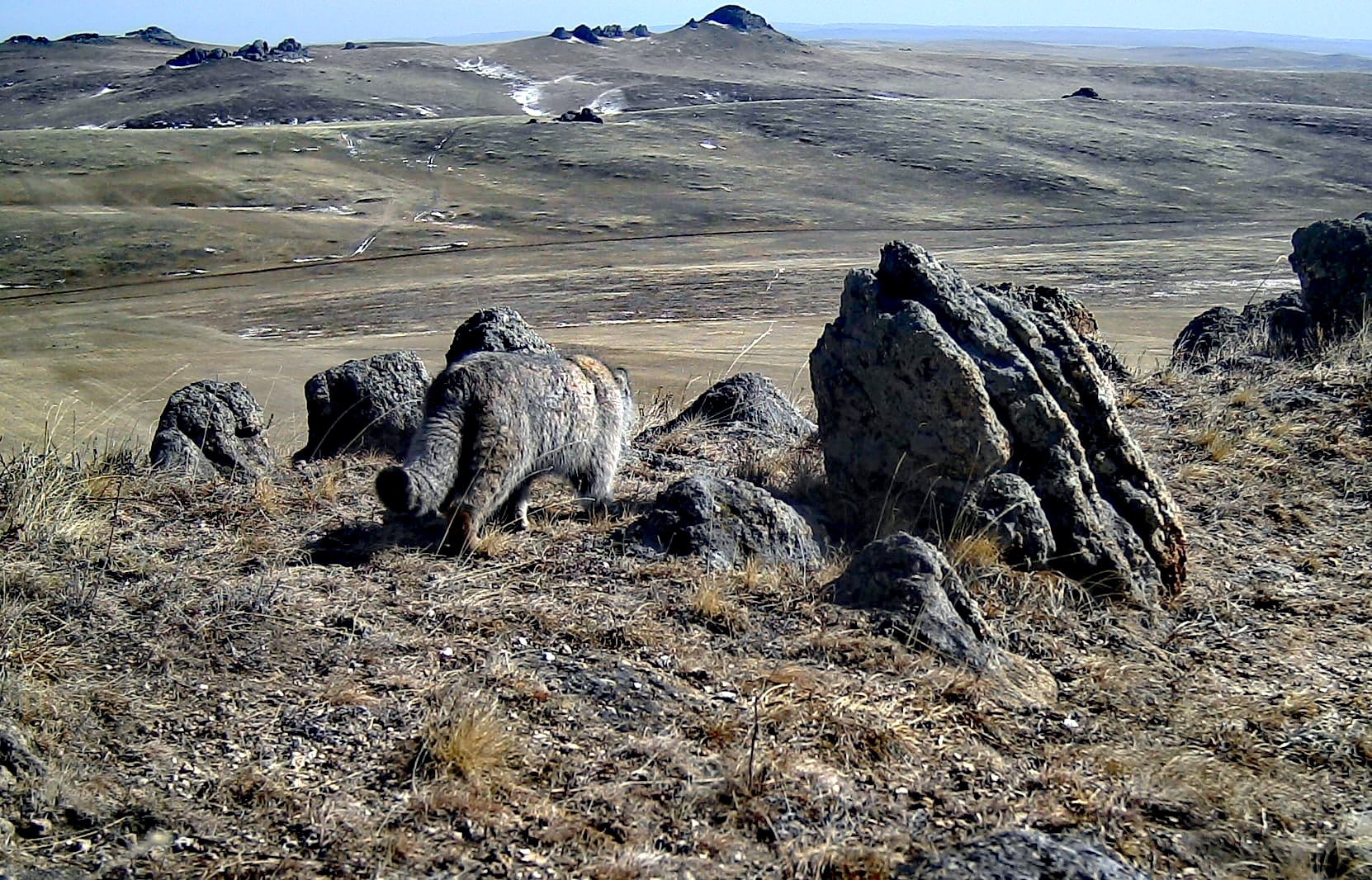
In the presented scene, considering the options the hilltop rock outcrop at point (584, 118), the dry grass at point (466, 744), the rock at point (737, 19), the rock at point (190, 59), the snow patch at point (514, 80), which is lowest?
the dry grass at point (466, 744)

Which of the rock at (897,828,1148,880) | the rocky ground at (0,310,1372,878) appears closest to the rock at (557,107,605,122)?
the rocky ground at (0,310,1372,878)

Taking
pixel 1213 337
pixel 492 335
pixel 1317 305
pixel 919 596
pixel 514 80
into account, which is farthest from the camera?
pixel 514 80

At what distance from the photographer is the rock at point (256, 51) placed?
73.8m

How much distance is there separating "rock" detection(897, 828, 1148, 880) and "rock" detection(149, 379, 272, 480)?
4.60 m

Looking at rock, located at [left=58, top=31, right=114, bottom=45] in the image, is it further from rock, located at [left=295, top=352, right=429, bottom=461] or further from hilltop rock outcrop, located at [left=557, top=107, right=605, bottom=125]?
rock, located at [left=295, top=352, right=429, bottom=461]

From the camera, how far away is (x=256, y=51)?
76.1m

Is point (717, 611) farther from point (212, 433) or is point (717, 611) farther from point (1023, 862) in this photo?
point (212, 433)

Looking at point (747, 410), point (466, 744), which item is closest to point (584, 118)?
point (747, 410)

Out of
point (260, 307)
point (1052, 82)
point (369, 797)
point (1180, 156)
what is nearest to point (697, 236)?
point (260, 307)

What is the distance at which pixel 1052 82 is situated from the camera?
78250 mm

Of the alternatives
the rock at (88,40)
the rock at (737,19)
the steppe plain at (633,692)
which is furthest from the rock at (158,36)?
the steppe plain at (633,692)

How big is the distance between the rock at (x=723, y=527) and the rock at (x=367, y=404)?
2.78m

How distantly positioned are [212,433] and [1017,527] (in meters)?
5.08

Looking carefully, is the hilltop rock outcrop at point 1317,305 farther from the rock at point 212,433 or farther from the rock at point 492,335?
the rock at point 212,433
